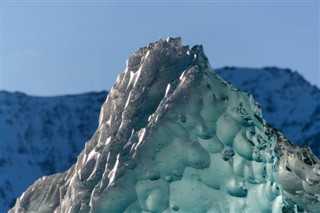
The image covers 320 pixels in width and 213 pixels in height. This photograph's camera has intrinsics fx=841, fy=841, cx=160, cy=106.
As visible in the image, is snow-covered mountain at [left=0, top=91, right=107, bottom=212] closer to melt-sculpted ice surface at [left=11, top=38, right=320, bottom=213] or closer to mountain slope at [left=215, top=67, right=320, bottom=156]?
mountain slope at [left=215, top=67, right=320, bottom=156]

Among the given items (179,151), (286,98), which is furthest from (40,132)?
(179,151)

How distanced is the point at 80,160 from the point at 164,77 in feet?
2.25

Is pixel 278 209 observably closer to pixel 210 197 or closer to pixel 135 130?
pixel 210 197

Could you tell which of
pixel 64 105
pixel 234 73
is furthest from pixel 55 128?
pixel 234 73

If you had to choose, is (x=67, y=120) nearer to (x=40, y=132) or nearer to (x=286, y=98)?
(x=40, y=132)

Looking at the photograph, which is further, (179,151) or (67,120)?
(67,120)

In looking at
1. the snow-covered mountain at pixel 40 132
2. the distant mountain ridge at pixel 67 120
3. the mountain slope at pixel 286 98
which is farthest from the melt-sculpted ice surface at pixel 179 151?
the snow-covered mountain at pixel 40 132

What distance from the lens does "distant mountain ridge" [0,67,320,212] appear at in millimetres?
96812

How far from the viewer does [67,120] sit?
108562 millimetres

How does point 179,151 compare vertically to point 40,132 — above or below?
below

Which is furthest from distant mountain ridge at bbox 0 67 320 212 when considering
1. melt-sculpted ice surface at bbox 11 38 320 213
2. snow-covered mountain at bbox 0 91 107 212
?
melt-sculpted ice surface at bbox 11 38 320 213

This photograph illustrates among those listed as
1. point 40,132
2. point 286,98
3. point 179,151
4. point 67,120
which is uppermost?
point 286,98

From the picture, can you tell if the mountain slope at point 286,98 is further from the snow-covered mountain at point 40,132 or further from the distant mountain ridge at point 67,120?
the snow-covered mountain at point 40,132

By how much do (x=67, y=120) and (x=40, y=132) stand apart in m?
4.94
